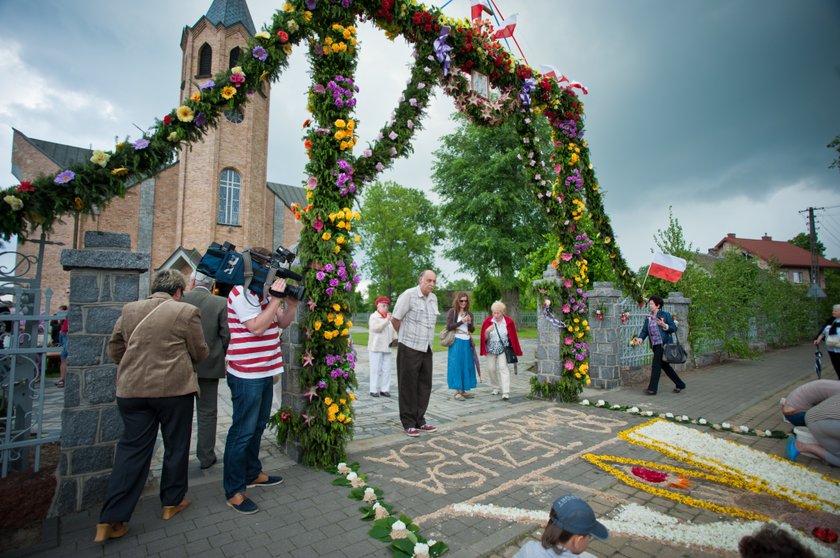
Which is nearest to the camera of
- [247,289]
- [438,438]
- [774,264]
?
[247,289]

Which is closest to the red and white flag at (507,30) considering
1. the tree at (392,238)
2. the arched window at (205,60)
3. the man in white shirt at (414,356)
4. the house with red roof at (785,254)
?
the man in white shirt at (414,356)

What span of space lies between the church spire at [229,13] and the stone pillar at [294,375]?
2348 cm

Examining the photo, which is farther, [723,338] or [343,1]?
[723,338]

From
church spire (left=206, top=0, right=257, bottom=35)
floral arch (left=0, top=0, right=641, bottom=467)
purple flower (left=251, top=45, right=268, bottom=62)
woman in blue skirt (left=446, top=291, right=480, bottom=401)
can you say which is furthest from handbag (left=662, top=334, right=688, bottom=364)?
church spire (left=206, top=0, right=257, bottom=35)

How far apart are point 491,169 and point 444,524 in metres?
24.2

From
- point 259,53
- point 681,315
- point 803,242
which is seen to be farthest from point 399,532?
point 803,242

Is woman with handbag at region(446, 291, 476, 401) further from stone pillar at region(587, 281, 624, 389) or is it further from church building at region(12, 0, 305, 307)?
church building at region(12, 0, 305, 307)

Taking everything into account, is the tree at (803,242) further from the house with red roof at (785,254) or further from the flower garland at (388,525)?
the flower garland at (388,525)

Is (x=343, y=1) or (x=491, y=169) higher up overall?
(x=491, y=169)

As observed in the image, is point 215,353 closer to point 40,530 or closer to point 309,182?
point 40,530

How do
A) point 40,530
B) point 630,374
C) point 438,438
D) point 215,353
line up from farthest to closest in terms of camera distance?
point 630,374, point 438,438, point 215,353, point 40,530

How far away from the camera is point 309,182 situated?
15.4ft

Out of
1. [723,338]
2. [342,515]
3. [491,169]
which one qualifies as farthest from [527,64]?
[491,169]

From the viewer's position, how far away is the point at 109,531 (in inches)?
119
